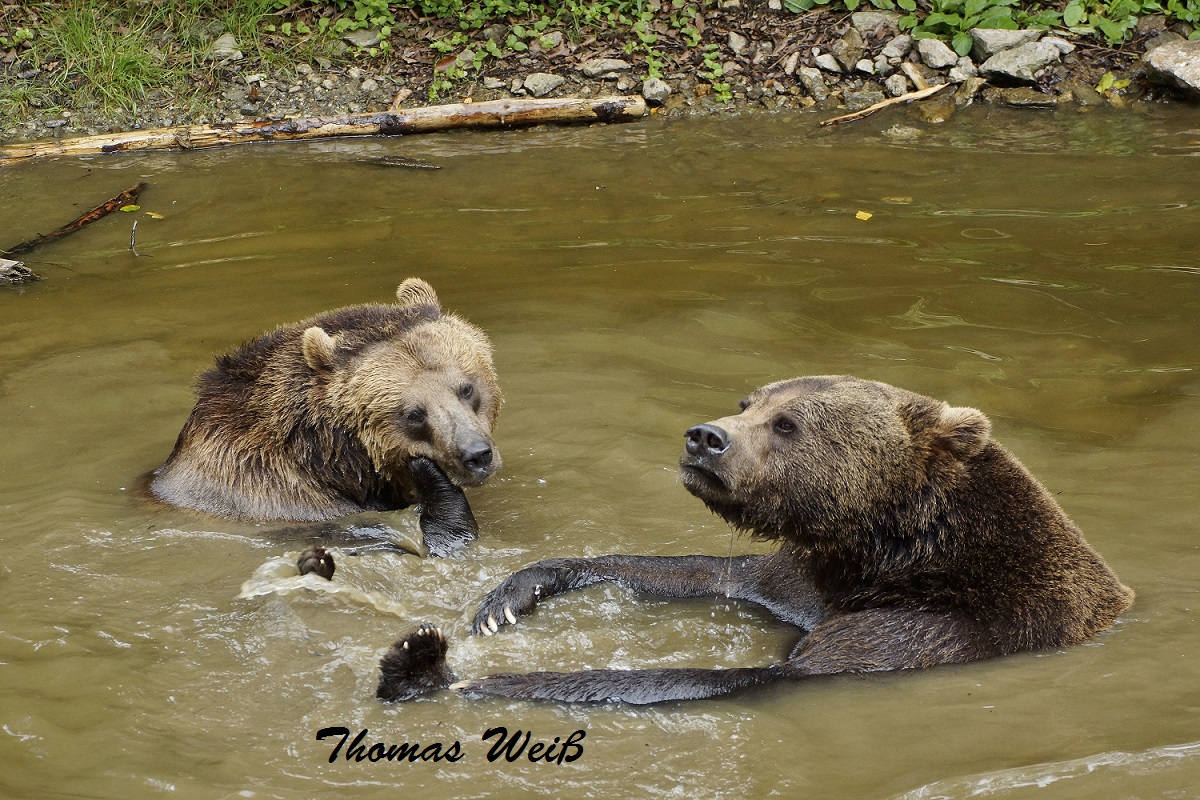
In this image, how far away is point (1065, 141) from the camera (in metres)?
12.6

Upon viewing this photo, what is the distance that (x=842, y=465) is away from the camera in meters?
5.28

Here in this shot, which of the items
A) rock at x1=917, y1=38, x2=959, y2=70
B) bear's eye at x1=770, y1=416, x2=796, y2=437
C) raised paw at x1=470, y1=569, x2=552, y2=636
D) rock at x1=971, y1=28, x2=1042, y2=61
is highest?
rock at x1=971, y1=28, x2=1042, y2=61

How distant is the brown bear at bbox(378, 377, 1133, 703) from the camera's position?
16.8ft

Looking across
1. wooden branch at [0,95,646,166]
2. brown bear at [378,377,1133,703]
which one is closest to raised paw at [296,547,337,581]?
brown bear at [378,377,1133,703]

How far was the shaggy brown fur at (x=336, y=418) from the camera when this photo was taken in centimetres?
654

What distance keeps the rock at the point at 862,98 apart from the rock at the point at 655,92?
2.07 meters

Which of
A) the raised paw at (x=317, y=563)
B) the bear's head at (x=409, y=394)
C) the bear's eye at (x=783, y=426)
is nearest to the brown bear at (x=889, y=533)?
the bear's eye at (x=783, y=426)

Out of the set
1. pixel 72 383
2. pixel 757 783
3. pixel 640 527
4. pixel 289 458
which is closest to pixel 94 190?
pixel 72 383

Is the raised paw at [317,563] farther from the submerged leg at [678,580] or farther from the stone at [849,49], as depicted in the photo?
the stone at [849,49]

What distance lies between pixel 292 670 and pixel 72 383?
4.07 metres

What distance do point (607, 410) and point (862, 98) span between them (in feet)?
25.2

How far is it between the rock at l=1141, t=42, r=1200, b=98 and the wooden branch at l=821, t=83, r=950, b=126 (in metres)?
2.20

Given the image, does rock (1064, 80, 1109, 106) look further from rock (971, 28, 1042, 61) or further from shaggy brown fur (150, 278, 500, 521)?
shaggy brown fur (150, 278, 500, 521)

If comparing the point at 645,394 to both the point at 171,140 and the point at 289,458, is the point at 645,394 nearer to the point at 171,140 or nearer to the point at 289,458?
the point at 289,458
